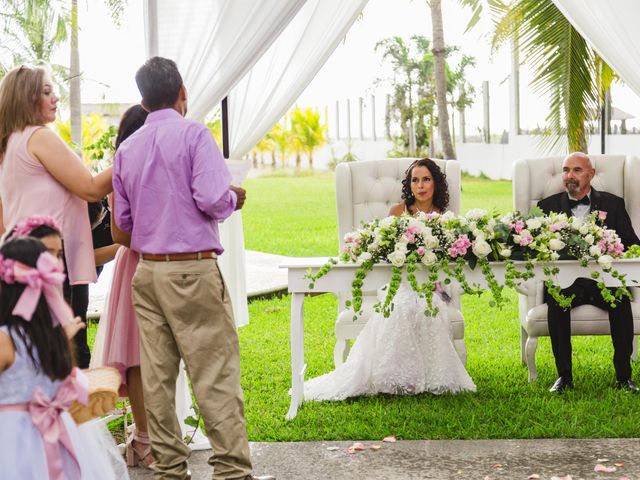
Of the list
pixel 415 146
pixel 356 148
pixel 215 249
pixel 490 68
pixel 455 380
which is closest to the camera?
pixel 215 249

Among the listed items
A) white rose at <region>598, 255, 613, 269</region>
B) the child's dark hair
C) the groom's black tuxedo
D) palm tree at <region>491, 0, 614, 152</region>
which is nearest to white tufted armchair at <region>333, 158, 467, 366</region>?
the groom's black tuxedo

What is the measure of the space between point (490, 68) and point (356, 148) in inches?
448

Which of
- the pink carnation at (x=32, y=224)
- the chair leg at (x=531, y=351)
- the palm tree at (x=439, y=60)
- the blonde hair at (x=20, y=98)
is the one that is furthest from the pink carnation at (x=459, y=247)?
the palm tree at (x=439, y=60)

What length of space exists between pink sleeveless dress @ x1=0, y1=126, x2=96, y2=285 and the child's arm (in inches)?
41.6

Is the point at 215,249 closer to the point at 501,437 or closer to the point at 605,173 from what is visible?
the point at 501,437

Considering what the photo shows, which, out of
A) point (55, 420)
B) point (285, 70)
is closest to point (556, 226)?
point (285, 70)

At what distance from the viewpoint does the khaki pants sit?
363 centimetres

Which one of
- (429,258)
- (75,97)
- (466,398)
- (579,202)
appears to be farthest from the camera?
(75,97)

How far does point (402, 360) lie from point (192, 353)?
1.95 m

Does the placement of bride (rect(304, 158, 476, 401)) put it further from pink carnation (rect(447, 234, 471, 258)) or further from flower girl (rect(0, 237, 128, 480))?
flower girl (rect(0, 237, 128, 480))

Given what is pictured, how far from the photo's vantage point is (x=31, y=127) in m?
3.79

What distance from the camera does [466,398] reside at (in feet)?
17.3

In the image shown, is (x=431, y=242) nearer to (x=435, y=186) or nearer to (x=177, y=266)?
(x=435, y=186)

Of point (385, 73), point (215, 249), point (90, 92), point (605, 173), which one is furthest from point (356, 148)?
point (215, 249)
